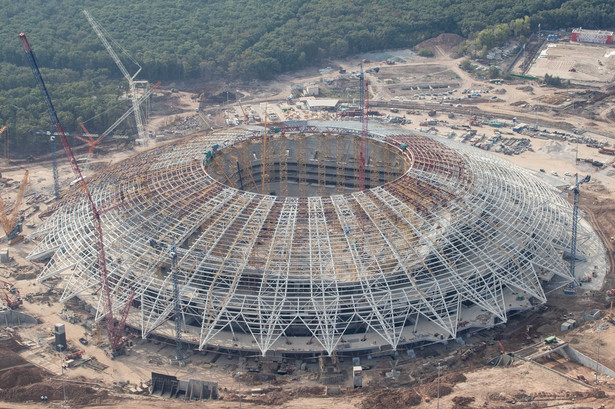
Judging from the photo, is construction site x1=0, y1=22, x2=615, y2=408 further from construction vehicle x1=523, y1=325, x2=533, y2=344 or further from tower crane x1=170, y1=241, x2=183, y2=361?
construction vehicle x1=523, y1=325, x2=533, y2=344

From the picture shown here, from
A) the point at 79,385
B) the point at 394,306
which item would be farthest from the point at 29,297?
the point at 394,306

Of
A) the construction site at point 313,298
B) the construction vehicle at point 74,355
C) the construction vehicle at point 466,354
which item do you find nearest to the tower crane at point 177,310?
the construction site at point 313,298

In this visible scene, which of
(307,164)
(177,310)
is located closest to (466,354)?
(177,310)

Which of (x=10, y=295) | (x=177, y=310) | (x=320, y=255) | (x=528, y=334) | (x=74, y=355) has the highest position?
(x=320, y=255)

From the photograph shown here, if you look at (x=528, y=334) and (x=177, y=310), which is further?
Answer: (x=528, y=334)

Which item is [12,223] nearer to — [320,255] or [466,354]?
[320,255]

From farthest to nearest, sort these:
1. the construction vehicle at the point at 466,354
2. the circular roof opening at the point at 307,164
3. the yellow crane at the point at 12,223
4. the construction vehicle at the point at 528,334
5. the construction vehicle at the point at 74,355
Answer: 1. the circular roof opening at the point at 307,164
2. the yellow crane at the point at 12,223
3. the construction vehicle at the point at 528,334
4. the construction vehicle at the point at 74,355
5. the construction vehicle at the point at 466,354

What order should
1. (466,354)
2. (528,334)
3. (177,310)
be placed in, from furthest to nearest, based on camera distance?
(528,334)
(466,354)
(177,310)

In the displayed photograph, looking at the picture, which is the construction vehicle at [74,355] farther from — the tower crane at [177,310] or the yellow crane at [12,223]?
the yellow crane at [12,223]
